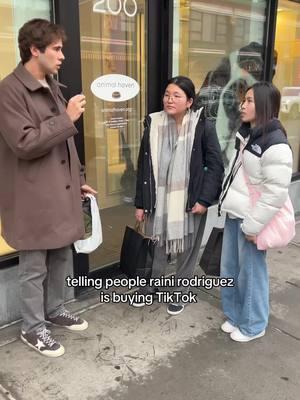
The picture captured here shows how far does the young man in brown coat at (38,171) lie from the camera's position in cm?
250

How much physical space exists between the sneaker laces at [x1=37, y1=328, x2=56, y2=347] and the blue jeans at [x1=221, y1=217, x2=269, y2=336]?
3.89 feet

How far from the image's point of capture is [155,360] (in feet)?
9.27

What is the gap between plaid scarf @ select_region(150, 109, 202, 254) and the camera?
3.12m

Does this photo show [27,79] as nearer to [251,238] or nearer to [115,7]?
[115,7]

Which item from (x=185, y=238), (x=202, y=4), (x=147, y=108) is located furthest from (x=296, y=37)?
(x=185, y=238)

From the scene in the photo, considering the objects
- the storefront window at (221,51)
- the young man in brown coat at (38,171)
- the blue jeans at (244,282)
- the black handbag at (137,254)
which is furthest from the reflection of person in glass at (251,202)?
the storefront window at (221,51)

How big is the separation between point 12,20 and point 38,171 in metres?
1.11

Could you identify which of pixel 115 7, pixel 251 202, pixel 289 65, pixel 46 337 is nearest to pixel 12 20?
pixel 115 7

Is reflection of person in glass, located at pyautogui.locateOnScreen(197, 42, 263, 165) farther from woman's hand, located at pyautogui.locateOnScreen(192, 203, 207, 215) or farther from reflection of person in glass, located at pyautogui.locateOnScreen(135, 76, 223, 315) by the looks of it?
woman's hand, located at pyautogui.locateOnScreen(192, 203, 207, 215)

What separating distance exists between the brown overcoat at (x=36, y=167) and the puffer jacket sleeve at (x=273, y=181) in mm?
1095

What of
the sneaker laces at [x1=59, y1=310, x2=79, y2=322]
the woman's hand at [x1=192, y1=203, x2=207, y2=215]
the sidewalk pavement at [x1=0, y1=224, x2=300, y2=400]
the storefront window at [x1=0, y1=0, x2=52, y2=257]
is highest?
the storefront window at [x1=0, y1=0, x2=52, y2=257]

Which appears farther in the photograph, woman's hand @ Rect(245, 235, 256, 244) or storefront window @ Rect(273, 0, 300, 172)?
storefront window @ Rect(273, 0, 300, 172)

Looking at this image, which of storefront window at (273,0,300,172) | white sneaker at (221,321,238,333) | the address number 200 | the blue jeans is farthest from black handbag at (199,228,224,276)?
storefront window at (273,0,300,172)

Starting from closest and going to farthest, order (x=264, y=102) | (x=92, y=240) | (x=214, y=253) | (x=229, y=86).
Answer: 1. (x=264, y=102)
2. (x=92, y=240)
3. (x=214, y=253)
4. (x=229, y=86)
